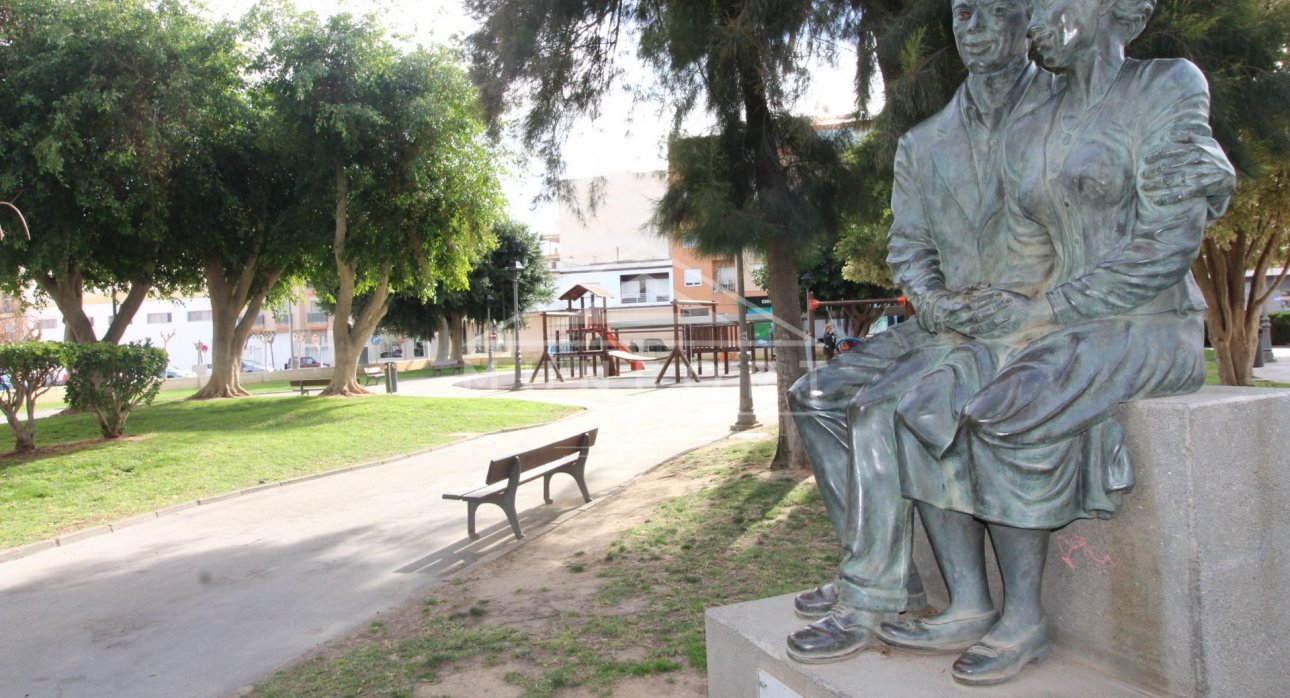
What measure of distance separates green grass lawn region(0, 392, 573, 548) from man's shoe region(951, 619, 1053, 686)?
8.88 meters

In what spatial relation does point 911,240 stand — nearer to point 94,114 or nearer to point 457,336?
point 94,114

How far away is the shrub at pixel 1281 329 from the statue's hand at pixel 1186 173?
4273cm

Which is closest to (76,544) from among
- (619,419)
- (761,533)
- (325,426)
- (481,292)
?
(761,533)

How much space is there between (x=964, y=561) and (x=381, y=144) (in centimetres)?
1912

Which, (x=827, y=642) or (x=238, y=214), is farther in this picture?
(x=238, y=214)

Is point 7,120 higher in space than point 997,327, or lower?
higher

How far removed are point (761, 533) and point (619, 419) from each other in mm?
10363

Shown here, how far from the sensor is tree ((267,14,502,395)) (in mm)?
18953

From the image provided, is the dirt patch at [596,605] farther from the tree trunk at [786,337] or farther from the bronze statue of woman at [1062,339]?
the bronze statue of woman at [1062,339]

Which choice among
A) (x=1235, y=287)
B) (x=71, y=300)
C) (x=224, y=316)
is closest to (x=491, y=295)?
(x=224, y=316)

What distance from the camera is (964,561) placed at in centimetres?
248

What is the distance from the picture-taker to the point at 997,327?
250 cm

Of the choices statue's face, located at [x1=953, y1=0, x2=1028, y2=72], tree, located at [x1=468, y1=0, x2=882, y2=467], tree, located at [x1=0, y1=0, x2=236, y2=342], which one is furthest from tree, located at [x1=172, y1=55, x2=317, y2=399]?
statue's face, located at [x1=953, y1=0, x2=1028, y2=72]

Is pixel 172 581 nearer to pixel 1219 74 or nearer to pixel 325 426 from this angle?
pixel 1219 74
